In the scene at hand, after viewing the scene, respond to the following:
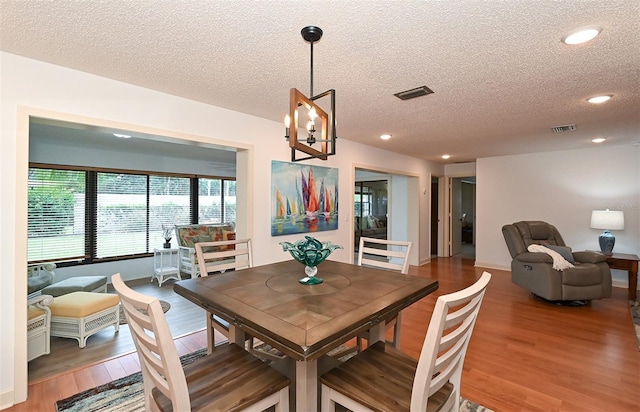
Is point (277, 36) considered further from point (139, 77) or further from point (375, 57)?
point (139, 77)

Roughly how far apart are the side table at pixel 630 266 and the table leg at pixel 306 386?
4.90 m

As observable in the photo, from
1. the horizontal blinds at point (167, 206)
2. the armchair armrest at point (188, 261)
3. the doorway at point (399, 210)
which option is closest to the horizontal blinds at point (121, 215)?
the horizontal blinds at point (167, 206)

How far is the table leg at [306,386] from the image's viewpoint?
131cm

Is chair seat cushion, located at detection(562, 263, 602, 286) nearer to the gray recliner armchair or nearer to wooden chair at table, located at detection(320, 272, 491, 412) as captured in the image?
the gray recliner armchair

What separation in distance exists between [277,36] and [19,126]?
73.6 inches

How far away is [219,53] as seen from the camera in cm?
196

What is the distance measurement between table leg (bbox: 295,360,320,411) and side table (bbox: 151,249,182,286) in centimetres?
438

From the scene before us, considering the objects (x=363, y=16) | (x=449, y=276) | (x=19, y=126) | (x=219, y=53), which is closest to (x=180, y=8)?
(x=219, y=53)

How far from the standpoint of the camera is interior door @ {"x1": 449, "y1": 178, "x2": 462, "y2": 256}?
7.51 meters

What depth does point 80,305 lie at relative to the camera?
2.77 meters

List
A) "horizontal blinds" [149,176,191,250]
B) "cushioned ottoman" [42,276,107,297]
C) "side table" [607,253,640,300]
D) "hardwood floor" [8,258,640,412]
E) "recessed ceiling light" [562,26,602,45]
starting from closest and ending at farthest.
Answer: "recessed ceiling light" [562,26,602,45] < "hardwood floor" [8,258,640,412] < "cushioned ottoman" [42,276,107,297] < "side table" [607,253,640,300] < "horizontal blinds" [149,176,191,250]

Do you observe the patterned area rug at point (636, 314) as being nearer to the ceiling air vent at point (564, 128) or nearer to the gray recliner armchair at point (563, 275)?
the gray recliner armchair at point (563, 275)

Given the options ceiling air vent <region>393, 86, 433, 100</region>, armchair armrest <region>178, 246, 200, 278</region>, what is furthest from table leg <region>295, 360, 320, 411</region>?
armchair armrest <region>178, 246, 200, 278</region>

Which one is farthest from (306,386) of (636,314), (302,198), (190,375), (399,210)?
(399,210)
